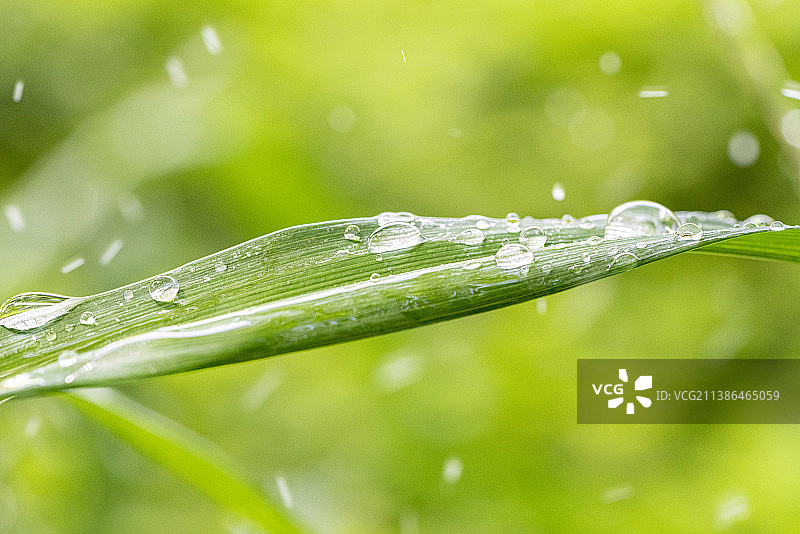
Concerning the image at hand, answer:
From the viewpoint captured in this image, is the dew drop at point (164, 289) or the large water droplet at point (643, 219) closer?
the dew drop at point (164, 289)

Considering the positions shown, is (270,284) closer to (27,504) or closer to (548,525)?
(548,525)

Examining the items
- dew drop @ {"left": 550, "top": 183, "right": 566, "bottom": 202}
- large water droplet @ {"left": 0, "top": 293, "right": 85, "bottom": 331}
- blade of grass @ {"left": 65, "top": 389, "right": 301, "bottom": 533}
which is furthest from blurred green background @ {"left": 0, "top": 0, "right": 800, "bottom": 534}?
large water droplet @ {"left": 0, "top": 293, "right": 85, "bottom": 331}

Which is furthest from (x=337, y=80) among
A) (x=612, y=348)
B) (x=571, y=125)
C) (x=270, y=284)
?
(x=270, y=284)

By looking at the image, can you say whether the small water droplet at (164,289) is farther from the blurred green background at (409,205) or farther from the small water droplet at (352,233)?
the blurred green background at (409,205)

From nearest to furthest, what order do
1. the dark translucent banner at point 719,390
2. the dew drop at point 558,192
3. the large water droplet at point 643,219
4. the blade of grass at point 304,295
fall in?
1. the blade of grass at point 304,295
2. the large water droplet at point 643,219
3. the dark translucent banner at point 719,390
4. the dew drop at point 558,192

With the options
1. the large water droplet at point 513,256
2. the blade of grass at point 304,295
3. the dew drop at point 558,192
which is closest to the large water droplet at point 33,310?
the blade of grass at point 304,295

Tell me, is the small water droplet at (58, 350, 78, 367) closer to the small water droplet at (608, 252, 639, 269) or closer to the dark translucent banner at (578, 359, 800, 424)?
the small water droplet at (608, 252, 639, 269)

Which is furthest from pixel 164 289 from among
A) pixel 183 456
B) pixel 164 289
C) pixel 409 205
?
pixel 409 205
